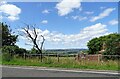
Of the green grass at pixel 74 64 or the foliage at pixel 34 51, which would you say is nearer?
the green grass at pixel 74 64

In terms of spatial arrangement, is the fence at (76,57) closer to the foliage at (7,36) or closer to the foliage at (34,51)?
the foliage at (34,51)

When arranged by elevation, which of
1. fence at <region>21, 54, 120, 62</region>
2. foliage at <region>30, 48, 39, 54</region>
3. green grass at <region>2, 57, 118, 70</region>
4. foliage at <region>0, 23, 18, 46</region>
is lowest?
green grass at <region>2, 57, 118, 70</region>

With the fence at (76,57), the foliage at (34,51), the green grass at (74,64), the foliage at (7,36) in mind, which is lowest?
the green grass at (74,64)

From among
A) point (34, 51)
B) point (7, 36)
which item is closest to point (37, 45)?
point (34, 51)

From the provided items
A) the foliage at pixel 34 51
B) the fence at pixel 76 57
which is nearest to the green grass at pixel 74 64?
the fence at pixel 76 57

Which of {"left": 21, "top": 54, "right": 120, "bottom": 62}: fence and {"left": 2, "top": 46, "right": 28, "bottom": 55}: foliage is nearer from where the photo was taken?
{"left": 21, "top": 54, "right": 120, "bottom": 62}: fence

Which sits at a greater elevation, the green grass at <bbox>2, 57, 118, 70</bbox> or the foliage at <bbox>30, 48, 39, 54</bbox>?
the foliage at <bbox>30, 48, 39, 54</bbox>

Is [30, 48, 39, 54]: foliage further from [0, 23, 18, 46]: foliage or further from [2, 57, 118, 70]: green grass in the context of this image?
[0, 23, 18, 46]: foliage

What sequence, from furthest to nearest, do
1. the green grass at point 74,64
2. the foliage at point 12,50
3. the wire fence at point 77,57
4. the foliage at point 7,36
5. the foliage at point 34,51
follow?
1. the foliage at point 7,36
2. the foliage at point 34,51
3. the foliage at point 12,50
4. the wire fence at point 77,57
5. the green grass at point 74,64

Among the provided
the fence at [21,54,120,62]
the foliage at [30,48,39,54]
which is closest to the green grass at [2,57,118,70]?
the fence at [21,54,120,62]

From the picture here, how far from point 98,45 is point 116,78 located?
25480 millimetres

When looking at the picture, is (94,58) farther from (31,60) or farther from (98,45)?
(98,45)

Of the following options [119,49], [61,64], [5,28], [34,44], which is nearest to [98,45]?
[34,44]

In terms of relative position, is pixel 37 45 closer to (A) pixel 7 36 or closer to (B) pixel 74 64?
(B) pixel 74 64
